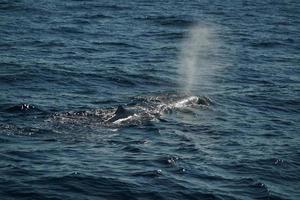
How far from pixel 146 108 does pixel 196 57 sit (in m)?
20.3

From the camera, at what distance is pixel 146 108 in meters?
41.3

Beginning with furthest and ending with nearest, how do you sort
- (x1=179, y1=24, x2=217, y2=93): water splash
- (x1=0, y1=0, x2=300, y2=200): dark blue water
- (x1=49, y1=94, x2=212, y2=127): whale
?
(x1=179, y1=24, x2=217, y2=93): water splash, (x1=49, y1=94, x2=212, y2=127): whale, (x1=0, y1=0, x2=300, y2=200): dark blue water

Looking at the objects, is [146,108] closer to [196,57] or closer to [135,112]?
[135,112]

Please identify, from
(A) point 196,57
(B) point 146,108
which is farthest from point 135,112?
(A) point 196,57

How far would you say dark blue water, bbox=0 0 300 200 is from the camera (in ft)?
95.8

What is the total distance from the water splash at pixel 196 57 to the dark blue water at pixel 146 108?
0.12 m

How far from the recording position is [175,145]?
3425 cm

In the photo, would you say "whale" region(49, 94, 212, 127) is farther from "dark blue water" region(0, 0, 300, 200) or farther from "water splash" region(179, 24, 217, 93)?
"water splash" region(179, 24, 217, 93)

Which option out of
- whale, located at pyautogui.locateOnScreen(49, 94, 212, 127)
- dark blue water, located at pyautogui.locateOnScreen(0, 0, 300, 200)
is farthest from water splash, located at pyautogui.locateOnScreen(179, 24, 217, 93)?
whale, located at pyautogui.locateOnScreen(49, 94, 212, 127)

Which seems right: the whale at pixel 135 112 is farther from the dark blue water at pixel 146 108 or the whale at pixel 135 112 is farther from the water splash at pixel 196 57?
the water splash at pixel 196 57

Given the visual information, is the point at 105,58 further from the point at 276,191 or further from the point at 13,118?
the point at 276,191

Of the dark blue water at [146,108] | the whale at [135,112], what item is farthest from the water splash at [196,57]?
the whale at [135,112]

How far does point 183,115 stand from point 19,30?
30138mm

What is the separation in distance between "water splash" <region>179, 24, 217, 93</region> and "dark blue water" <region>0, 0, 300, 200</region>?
119 millimetres
